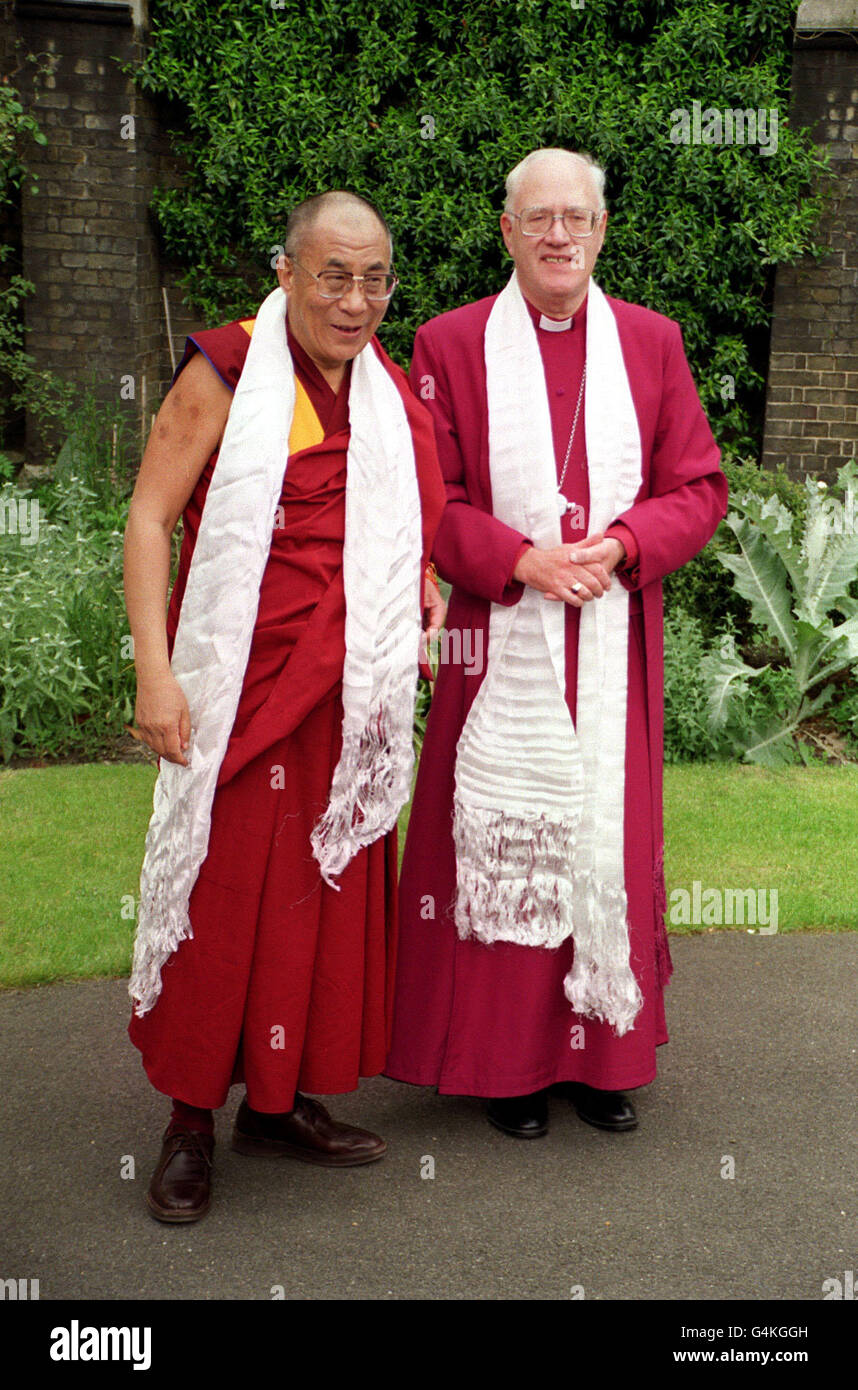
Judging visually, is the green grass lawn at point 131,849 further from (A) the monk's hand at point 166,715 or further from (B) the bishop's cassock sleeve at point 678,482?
(B) the bishop's cassock sleeve at point 678,482

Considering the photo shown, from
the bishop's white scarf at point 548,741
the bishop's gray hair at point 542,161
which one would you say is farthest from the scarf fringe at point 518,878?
the bishop's gray hair at point 542,161

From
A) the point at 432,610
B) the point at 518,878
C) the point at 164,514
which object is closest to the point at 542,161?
the point at 432,610

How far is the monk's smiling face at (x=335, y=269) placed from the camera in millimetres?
3049

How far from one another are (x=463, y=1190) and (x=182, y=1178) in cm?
68

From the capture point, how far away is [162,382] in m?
9.60

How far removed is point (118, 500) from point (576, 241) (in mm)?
5670

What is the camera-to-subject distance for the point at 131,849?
5.59 meters

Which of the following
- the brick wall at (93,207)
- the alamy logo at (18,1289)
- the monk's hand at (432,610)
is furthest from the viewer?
the brick wall at (93,207)

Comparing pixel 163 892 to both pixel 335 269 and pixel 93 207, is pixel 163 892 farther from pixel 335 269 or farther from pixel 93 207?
pixel 93 207

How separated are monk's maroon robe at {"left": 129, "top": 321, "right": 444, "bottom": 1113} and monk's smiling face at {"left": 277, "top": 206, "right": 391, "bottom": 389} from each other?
0.09m

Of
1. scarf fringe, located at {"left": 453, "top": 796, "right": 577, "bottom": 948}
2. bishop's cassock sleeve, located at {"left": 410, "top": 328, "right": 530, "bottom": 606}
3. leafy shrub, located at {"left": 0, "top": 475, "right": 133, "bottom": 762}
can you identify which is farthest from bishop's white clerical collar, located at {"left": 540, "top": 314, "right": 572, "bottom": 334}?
leafy shrub, located at {"left": 0, "top": 475, "right": 133, "bottom": 762}

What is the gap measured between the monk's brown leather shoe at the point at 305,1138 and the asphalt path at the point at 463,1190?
0.03 metres

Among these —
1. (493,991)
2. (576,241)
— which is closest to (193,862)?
(493,991)
